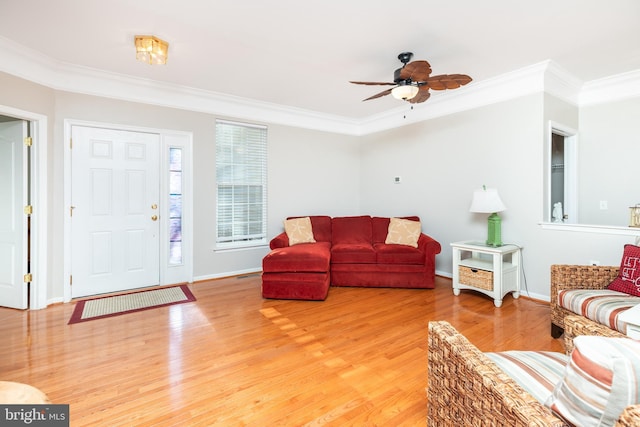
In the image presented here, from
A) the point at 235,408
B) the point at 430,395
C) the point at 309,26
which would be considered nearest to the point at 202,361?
the point at 235,408

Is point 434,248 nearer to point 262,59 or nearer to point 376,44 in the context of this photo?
point 376,44

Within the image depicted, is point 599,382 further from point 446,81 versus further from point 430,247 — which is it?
point 430,247

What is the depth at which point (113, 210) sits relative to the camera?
3.71 m

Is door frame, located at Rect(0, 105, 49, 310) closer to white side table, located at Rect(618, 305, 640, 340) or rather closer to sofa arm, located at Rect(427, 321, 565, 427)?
sofa arm, located at Rect(427, 321, 565, 427)

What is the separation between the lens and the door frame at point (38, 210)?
3160mm

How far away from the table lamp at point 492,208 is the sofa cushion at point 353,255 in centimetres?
137

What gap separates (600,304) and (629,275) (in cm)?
52

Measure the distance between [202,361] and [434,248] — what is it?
9.47 ft

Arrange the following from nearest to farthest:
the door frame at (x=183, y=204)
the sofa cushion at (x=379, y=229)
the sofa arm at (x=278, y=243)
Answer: the door frame at (x=183, y=204) → the sofa arm at (x=278, y=243) → the sofa cushion at (x=379, y=229)

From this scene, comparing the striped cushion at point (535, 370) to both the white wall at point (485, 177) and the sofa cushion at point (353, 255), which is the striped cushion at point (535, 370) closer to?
the white wall at point (485, 177)

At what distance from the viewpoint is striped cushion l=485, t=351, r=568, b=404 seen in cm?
115

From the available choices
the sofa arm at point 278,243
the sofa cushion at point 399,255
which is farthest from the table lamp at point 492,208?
the sofa arm at point 278,243

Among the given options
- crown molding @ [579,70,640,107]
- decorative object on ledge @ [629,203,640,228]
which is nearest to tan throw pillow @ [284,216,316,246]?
decorative object on ledge @ [629,203,640,228]

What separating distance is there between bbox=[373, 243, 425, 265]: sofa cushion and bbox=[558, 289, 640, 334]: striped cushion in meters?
1.60
